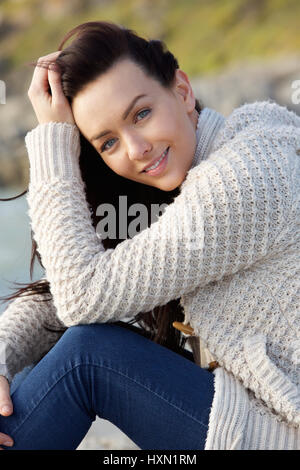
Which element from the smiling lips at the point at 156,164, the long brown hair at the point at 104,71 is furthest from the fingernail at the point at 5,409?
the smiling lips at the point at 156,164

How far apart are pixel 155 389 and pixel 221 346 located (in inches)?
6.1

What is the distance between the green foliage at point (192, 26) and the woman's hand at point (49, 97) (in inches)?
420

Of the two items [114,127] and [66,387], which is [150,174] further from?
[66,387]

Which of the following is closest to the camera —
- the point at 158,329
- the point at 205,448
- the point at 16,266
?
the point at 205,448

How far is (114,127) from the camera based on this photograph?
1421mm

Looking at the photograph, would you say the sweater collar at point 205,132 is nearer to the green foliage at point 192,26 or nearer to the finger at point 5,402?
the finger at point 5,402

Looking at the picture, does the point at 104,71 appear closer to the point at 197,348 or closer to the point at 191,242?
the point at 191,242

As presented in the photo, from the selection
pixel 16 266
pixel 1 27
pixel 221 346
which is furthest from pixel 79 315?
pixel 1 27

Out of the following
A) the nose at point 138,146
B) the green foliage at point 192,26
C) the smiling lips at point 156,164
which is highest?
the green foliage at point 192,26

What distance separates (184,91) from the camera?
5.03 feet

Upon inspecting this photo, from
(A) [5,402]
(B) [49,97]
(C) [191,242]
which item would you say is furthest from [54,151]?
(A) [5,402]

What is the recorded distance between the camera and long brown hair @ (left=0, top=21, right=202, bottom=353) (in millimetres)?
1431

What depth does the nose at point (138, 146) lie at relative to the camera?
1.41 metres

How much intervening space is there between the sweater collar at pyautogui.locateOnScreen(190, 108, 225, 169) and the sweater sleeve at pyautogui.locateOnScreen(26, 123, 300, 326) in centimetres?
15
